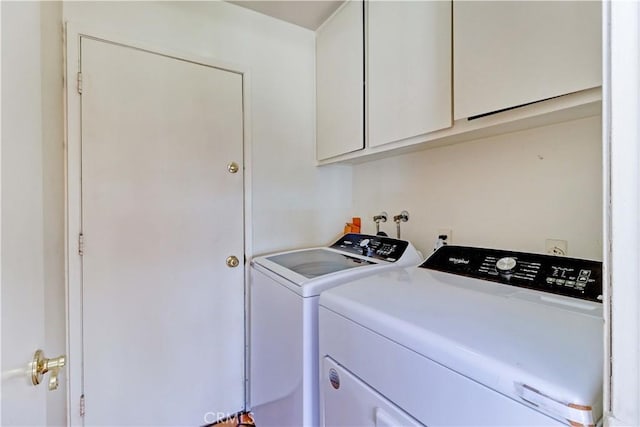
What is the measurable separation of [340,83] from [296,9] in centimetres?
56

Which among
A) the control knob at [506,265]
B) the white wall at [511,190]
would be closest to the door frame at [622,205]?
the control knob at [506,265]

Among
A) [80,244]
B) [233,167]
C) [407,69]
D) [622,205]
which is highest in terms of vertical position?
[407,69]

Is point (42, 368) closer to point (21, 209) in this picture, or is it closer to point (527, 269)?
point (21, 209)

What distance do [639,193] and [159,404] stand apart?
210cm

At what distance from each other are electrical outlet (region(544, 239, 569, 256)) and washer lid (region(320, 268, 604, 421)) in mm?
334

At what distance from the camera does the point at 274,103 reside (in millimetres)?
1987

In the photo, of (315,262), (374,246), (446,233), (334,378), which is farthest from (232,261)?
(446,233)

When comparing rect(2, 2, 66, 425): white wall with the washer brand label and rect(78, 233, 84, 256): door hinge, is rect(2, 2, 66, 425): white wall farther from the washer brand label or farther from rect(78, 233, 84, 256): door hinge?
the washer brand label

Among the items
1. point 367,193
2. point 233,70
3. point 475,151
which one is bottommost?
point 367,193

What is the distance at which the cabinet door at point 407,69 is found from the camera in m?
1.23

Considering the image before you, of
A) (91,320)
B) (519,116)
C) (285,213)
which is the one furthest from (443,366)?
(91,320)

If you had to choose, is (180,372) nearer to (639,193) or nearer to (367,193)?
(367,193)

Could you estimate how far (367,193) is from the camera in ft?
7.06

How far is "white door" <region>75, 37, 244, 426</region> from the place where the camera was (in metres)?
1.48
